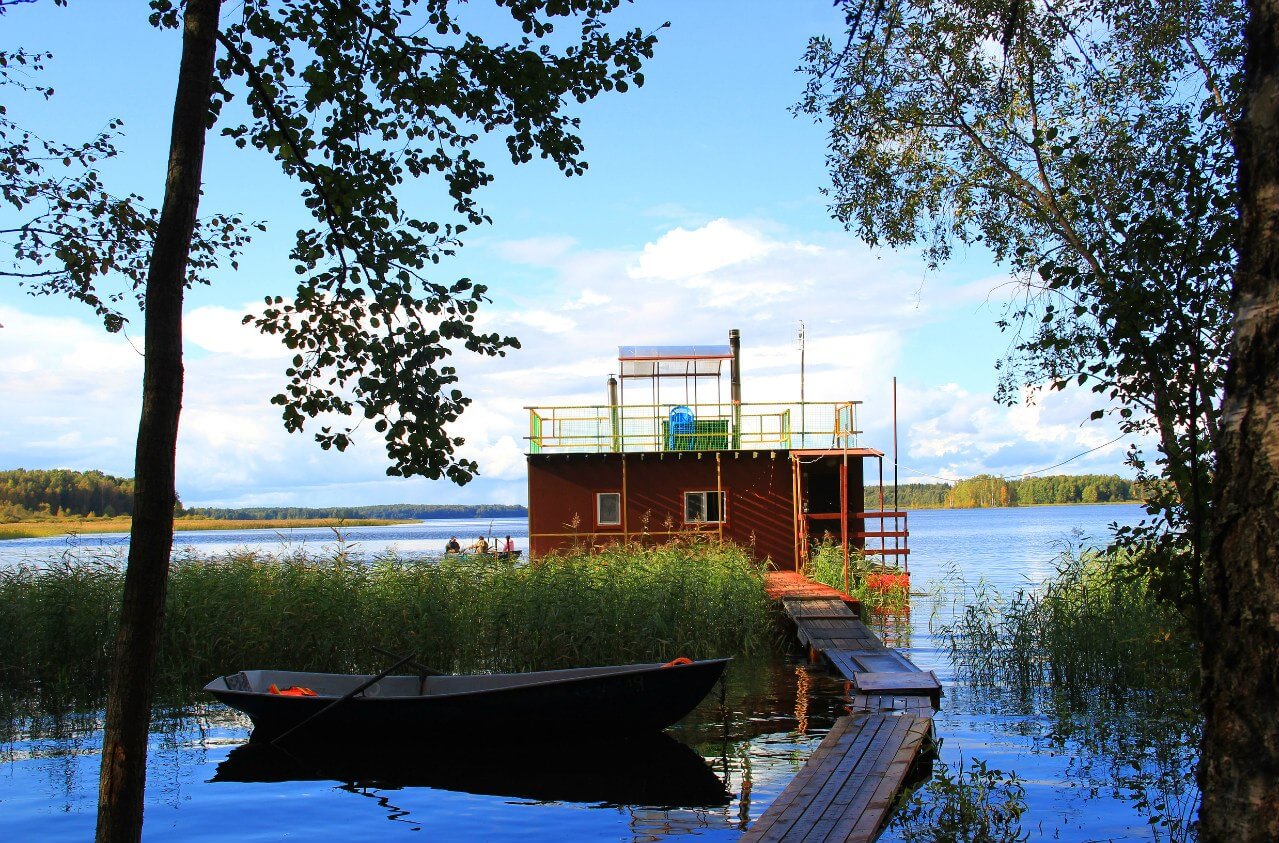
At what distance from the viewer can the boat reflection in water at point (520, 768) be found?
1054 cm

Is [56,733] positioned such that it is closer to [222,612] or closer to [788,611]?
[222,612]

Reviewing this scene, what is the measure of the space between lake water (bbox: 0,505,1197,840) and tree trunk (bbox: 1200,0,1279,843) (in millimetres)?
5211

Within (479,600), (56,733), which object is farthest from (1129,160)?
(56,733)

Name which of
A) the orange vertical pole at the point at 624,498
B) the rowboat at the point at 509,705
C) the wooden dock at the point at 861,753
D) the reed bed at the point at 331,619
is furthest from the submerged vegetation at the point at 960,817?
the orange vertical pole at the point at 624,498

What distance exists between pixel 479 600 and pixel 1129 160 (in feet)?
37.3

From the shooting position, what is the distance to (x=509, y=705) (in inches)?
468

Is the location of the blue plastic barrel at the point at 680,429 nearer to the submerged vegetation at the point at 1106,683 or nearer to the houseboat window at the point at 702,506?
the houseboat window at the point at 702,506

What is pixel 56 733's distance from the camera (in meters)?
13.1

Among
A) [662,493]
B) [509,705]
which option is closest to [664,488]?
[662,493]

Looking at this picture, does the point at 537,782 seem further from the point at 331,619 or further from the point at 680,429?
the point at 680,429

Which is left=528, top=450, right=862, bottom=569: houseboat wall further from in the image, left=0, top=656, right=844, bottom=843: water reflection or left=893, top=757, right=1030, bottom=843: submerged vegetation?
left=893, top=757, right=1030, bottom=843: submerged vegetation

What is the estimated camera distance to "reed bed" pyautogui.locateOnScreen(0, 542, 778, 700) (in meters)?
14.7

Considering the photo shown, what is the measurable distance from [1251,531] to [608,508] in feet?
80.4

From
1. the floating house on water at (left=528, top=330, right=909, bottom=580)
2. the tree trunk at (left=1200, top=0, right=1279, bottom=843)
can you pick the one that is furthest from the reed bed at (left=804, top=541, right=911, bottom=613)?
the tree trunk at (left=1200, top=0, right=1279, bottom=843)
